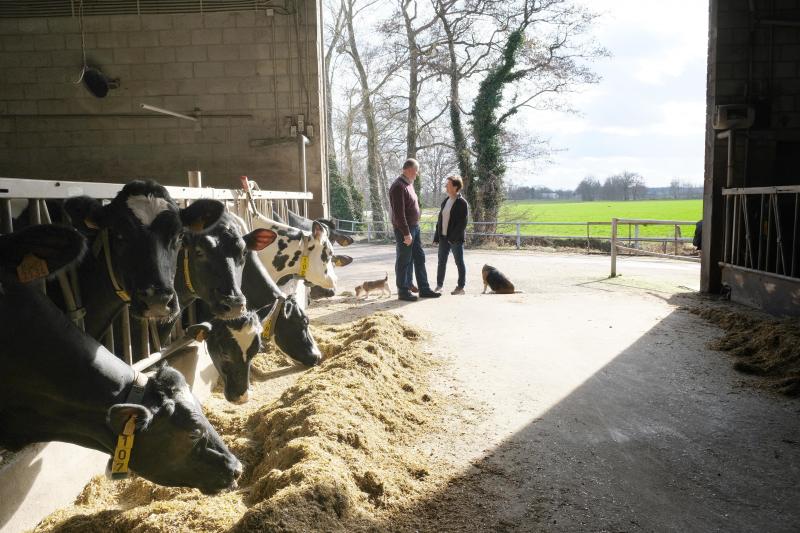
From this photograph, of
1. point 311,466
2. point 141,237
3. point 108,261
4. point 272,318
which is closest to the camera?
point 141,237

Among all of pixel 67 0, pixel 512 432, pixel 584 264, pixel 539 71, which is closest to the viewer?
pixel 512 432

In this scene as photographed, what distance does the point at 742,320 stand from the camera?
6805 mm

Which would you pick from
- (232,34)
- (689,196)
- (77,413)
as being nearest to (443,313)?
(77,413)

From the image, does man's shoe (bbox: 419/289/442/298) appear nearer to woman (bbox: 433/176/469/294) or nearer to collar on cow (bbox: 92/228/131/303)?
woman (bbox: 433/176/469/294)

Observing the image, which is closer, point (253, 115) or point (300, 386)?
point (300, 386)

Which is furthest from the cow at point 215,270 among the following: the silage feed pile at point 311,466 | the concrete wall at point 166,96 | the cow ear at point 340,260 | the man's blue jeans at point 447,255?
the concrete wall at point 166,96

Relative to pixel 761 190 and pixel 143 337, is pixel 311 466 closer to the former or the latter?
pixel 143 337

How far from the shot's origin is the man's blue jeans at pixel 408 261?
29.3 ft

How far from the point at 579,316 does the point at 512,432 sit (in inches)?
163

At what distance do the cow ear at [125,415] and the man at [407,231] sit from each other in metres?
6.53

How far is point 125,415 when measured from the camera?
7.20 ft

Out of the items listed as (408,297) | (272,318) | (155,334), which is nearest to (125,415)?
(155,334)

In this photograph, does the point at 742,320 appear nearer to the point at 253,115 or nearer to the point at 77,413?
the point at 77,413

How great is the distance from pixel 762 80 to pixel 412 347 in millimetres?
6582
